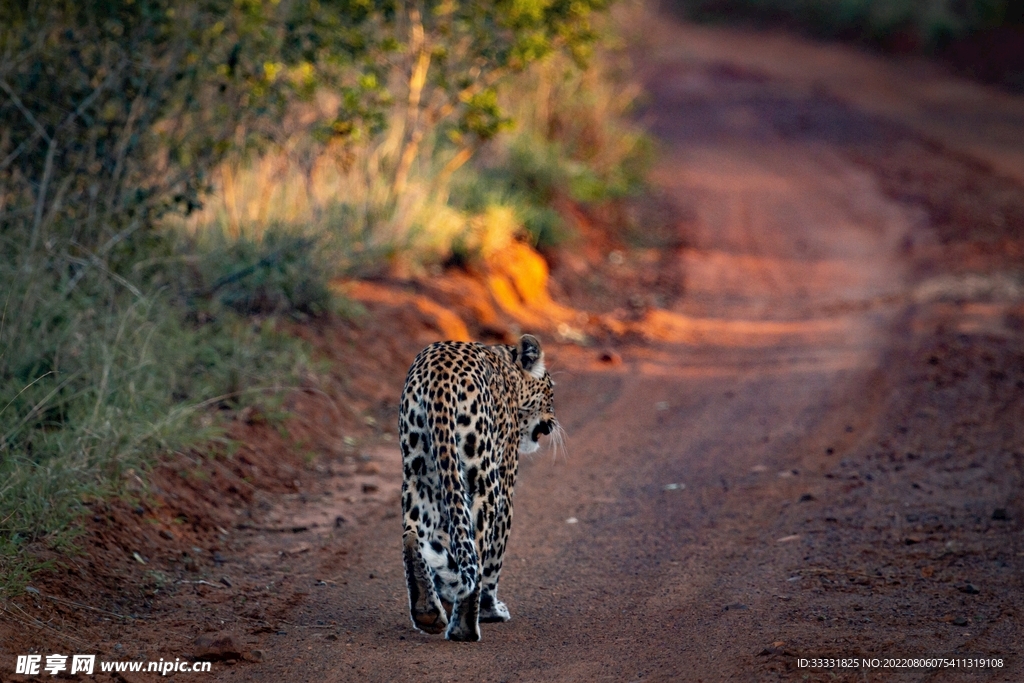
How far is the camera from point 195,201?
29.5 ft

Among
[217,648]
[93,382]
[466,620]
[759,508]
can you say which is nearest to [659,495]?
[759,508]

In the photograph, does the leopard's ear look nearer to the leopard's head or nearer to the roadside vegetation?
the leopard's head

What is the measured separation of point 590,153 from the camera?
18641mm

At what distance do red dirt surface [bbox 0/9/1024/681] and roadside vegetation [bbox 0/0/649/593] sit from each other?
0.40 metres

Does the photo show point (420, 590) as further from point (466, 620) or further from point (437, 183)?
point (437, 183)

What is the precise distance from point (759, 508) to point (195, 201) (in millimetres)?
5241

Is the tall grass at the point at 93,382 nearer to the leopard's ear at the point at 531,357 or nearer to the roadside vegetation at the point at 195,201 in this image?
the roadside vegetation at the point at 195,201

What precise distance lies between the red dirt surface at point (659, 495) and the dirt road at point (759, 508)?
3cm

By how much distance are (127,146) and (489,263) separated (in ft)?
17.5

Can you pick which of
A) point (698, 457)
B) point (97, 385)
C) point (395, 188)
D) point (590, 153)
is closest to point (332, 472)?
point (97, 385)

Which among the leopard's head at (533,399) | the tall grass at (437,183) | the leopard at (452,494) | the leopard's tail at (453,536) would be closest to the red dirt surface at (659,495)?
the leopard at (452,494)

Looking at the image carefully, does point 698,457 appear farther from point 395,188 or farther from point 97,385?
point 395,188

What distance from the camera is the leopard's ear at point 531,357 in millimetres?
6445

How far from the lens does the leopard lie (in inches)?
209
